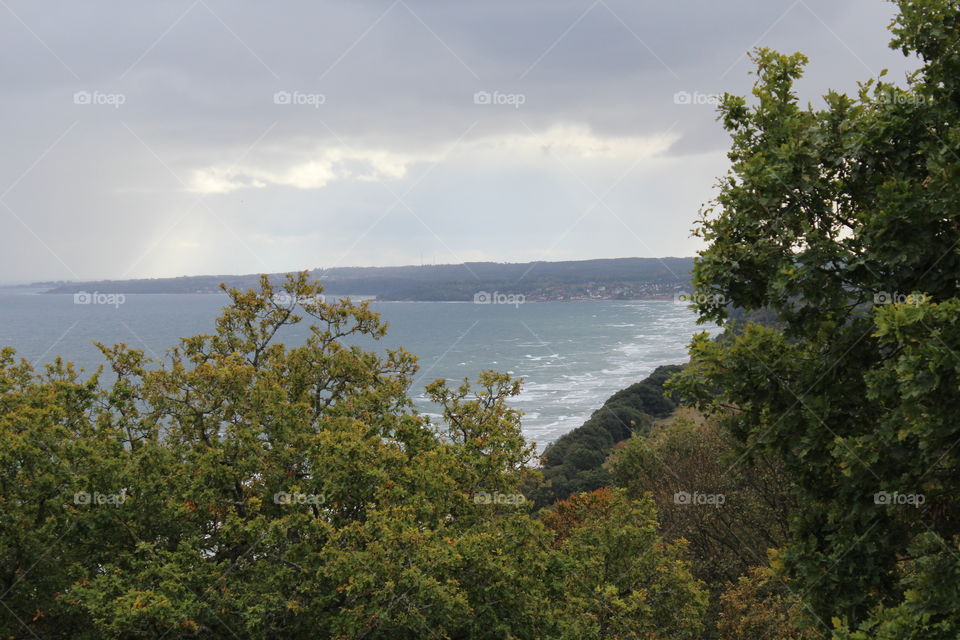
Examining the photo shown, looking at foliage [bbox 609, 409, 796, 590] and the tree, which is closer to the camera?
the tree

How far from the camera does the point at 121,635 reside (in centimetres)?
1126

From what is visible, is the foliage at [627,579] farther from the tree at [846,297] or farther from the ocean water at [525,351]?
the ocean water at [525,351]

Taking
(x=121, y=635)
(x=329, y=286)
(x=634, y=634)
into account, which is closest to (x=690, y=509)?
(x=634, y=634)

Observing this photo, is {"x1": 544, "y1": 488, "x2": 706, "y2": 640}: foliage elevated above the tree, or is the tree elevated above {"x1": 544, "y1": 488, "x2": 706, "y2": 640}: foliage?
the tree

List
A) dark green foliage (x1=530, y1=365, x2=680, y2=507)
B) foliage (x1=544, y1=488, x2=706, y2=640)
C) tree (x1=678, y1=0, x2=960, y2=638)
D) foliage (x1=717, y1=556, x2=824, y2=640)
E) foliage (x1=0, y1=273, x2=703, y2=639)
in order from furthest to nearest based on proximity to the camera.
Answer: dark green foliage (x1=530, y1=365, x2=680, y2=507) < foliage (x1=717, y1=556, x2=824, y2=640) < foliage (x1=544, y1=488, x2=706, y2=640) < foliage (x1=0, y1=273, x2=703, y2=639) < tree (x1=678, y1=0, x2=960, y2=638)

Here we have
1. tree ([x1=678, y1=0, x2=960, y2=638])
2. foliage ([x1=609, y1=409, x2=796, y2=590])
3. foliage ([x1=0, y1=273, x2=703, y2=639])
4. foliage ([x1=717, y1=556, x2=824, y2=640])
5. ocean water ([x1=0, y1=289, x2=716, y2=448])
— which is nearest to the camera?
tree ([x1=678, y1=0, x2=960, y2=638])

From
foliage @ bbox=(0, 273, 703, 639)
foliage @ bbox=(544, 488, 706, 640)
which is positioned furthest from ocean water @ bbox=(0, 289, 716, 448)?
foliage @ bbox=(0, 273, 703, 639)

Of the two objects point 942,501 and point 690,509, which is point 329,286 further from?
point 942,501

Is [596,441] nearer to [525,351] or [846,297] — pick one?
[846,297]

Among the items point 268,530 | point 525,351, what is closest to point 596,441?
point 268,530

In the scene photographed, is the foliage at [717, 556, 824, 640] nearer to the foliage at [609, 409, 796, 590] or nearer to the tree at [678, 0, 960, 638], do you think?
the foliage at [609, 409, 796, 590]

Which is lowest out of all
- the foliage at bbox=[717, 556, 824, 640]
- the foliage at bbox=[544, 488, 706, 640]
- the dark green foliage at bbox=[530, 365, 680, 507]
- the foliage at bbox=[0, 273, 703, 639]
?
the dark green foliage at bbox=[530, 365, 680, 507]

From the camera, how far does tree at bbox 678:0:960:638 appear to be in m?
8.37

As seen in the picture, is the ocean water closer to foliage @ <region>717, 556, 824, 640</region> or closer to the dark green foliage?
the dark green foliage
